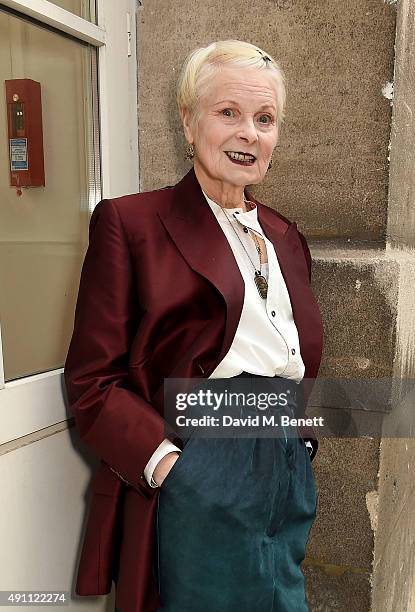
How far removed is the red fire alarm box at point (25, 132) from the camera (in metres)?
1.52

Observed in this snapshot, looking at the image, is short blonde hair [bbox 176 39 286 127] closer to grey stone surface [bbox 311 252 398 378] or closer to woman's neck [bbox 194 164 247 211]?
woman's neck [bbox 194 164 247 211]

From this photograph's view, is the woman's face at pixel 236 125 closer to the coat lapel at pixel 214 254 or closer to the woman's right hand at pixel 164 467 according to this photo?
the coat lapel at pixel 214 254

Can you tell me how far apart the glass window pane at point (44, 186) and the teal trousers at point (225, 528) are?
21.5 inches

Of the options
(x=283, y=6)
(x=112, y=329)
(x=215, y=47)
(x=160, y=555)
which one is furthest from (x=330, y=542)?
(x=283, y=6)

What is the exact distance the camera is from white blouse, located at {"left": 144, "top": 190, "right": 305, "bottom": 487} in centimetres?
141

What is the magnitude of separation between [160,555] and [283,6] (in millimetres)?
1635

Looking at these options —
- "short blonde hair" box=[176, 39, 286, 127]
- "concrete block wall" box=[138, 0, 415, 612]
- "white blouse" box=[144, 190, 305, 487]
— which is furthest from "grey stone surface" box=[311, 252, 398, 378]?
"short blonde hair" box=[176, 39, 286, 127]

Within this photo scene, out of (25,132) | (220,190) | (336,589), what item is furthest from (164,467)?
(336,589)

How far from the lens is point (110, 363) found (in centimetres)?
137

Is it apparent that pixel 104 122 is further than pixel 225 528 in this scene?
Yes

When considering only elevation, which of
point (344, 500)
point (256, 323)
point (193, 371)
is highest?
point (256, 323)

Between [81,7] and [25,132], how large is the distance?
450mm

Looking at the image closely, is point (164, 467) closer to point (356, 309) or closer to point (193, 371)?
point (193, 371)

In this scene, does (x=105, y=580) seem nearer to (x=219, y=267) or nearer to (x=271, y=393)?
(x=271, y=393)
